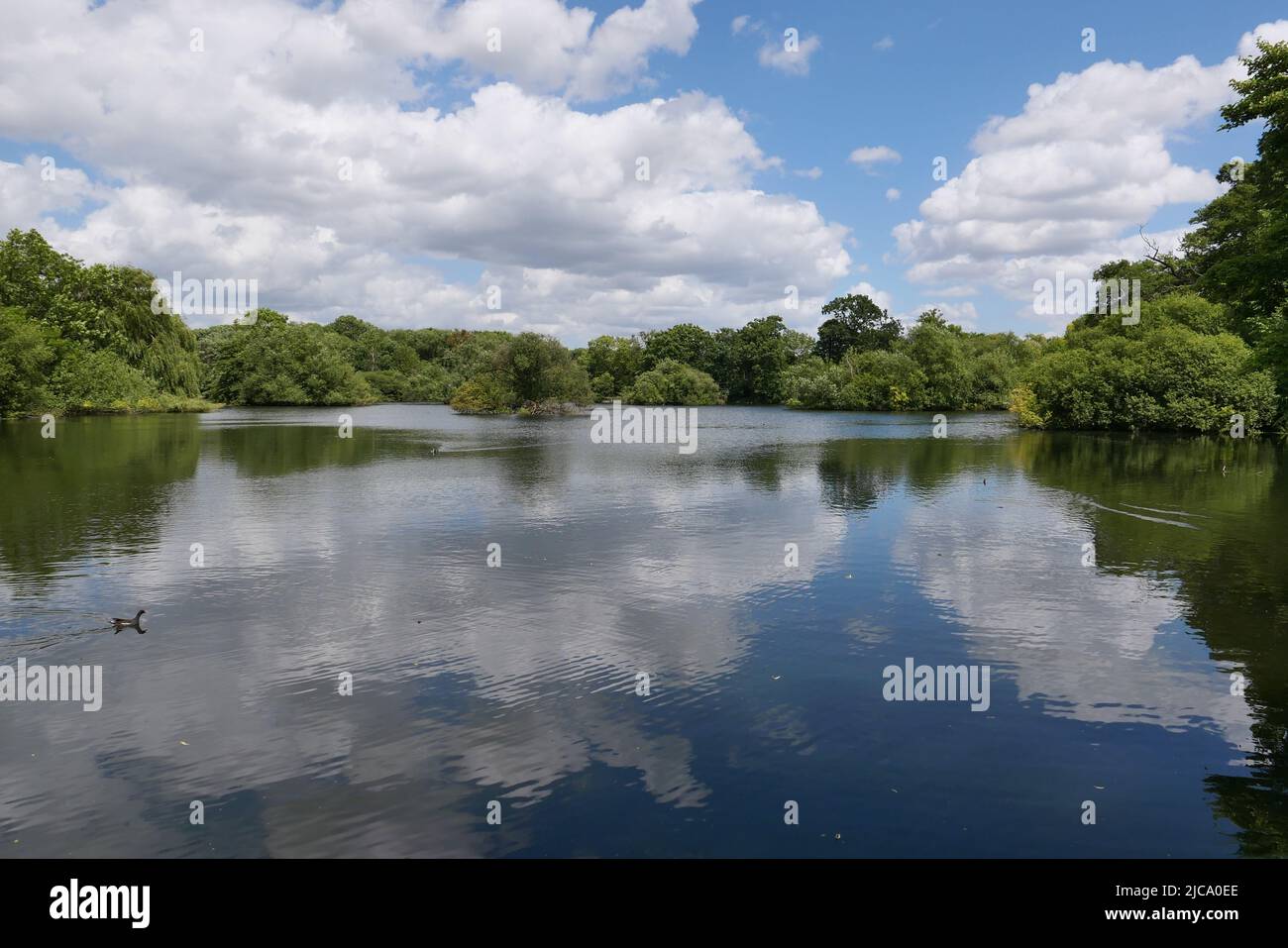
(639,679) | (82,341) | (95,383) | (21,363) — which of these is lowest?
(639,679)

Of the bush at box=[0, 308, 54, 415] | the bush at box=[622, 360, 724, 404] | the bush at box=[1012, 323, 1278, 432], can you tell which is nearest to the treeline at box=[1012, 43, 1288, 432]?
the bush at box=[1012, 323, 1278, 432]

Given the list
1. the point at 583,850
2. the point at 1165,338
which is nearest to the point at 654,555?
the point at 583,850

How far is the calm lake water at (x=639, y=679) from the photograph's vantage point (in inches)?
320

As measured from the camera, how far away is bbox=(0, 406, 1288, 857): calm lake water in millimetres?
8117

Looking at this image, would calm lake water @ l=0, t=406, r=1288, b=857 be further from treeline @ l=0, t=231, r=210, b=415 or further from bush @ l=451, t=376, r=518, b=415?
bush @ l=451, t=376, r=518, b=415

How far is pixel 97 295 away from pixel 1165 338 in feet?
311

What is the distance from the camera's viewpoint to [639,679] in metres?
11.8

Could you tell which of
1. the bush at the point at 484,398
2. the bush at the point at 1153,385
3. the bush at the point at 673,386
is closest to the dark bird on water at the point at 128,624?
the bush at the point at 1153,385

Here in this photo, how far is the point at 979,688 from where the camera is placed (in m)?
11.6

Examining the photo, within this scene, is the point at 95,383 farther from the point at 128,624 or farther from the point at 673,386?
the point at 673,386

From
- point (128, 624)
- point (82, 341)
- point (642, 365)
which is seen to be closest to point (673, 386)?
point (642, 365)

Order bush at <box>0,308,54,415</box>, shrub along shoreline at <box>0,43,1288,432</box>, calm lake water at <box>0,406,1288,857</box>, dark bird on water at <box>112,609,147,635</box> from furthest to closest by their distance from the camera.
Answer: bush at <box>0,308,54,415</box> < shrub along shoreline at <box>0,43,1288,432</box> < dark bird on water at <box>112,609,147,635</box> < calm lake water at <box>0,406,1288,857</box>

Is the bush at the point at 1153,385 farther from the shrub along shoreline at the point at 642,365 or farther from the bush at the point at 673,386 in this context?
the bush at the point at 673,386

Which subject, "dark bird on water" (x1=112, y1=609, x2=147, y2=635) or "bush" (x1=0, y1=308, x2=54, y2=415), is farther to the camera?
"bush" (x1=0, y1=308, x2=54, y2=415)
